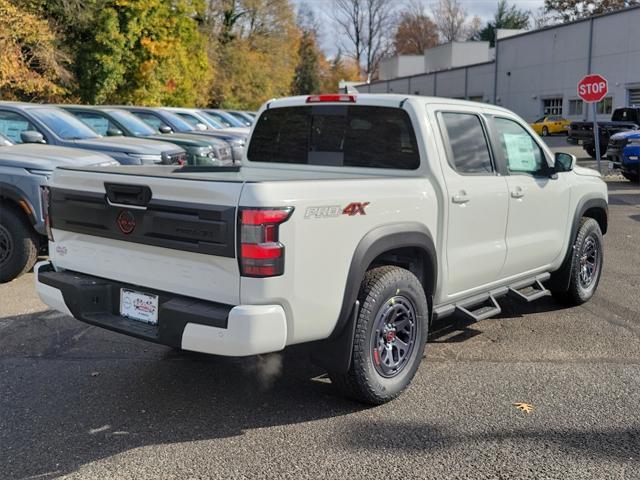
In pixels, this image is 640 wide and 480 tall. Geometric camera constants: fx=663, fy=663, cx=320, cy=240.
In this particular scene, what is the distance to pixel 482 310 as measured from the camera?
4887 mm

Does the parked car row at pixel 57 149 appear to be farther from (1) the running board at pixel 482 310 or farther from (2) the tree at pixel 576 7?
(2) the tree at pixel 576 7

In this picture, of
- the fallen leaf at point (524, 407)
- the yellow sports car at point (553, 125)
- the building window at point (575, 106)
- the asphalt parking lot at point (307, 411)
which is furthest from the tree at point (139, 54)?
the building window at point (575, 106)

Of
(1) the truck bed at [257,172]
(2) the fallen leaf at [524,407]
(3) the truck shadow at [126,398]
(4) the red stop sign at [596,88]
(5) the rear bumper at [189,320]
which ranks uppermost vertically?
(4) the red stop sign at [596,88]

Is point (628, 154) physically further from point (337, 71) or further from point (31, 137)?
point (337, 71)

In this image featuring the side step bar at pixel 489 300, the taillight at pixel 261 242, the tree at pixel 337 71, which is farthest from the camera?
the tree at pixel 337 71

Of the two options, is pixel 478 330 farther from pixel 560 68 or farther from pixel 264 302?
Result: pixel 560 68

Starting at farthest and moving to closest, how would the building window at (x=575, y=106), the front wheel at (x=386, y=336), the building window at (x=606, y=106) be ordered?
the building window at (x=575, y=106) → the building window at (x=606, y=106) → the front wheel at (x=386, y=336)

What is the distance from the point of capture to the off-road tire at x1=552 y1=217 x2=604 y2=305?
6.13m

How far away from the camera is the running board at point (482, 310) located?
15.4 ft

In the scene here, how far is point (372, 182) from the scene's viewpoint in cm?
388

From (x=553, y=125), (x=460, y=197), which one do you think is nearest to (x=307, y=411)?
(x=460, y=197)

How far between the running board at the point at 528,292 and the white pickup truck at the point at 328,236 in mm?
25

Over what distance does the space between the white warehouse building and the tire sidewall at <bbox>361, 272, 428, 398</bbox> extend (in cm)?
3925

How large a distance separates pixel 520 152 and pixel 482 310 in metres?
1.45
